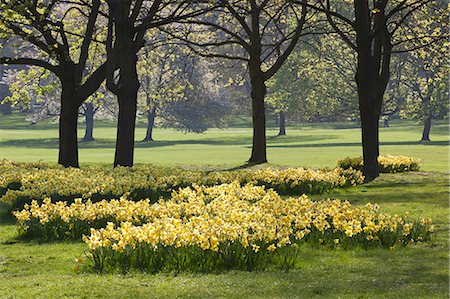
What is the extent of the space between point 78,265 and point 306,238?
3.12 meters

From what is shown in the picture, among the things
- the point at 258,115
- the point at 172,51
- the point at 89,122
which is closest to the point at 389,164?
the point at 258,115

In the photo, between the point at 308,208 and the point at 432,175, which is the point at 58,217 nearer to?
the point at 308,208

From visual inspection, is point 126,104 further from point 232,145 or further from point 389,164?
point 232,145

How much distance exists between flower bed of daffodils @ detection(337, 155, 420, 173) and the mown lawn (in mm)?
12869

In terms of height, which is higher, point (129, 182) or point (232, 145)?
point (129, 182)

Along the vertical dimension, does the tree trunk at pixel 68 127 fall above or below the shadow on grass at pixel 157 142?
above

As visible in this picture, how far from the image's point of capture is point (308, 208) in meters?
12.1

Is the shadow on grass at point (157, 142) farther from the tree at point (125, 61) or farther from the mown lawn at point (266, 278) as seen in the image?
the mown lawn at point (266, 278)

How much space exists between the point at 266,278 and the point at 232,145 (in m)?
49.2

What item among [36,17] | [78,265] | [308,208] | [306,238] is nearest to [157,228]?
[78,265]

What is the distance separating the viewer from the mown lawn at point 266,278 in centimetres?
817

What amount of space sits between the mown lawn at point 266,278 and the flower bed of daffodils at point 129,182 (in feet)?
10.0

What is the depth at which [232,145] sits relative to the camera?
190 ft

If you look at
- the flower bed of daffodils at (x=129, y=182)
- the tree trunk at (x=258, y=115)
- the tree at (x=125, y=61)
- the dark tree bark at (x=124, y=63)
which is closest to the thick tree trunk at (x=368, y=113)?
the flower bed of daffodils at (x=129, y=182)
